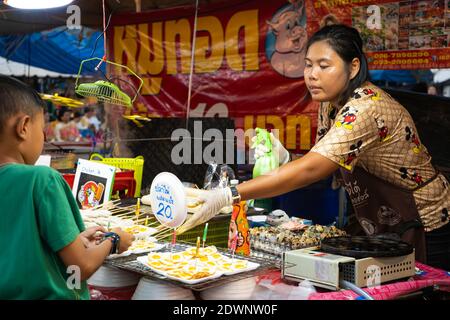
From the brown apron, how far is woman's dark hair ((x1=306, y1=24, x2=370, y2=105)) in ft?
1.25

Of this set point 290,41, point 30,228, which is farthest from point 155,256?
point 290,41

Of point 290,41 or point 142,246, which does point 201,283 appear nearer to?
point 142,246

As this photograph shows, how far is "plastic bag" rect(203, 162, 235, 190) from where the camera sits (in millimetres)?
3041

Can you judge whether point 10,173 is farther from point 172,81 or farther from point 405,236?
point 172,81

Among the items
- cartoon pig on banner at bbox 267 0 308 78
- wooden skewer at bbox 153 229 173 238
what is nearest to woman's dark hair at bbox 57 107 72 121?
cartoon pig on banner at bbox 267 0 308 78

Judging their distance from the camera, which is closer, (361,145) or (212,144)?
(361,145)

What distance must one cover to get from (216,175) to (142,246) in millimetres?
1138

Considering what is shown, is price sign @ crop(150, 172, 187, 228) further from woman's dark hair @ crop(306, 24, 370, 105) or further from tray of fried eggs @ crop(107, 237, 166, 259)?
woman's dark hair @ crop(306, 24, 370, 105)

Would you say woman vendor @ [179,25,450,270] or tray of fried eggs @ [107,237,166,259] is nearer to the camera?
tray of fried eggs @ [107,237,166,259]

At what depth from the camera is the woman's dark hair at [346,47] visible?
7.39 ft

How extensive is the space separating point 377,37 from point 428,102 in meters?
0.66

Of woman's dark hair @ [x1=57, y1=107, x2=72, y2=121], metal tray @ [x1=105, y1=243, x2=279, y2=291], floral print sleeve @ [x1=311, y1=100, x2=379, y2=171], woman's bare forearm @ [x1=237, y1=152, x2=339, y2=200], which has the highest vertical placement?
woman's dark hair @ [x1=57, y1=107, x2=72, y2=121]

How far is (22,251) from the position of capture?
140 cm

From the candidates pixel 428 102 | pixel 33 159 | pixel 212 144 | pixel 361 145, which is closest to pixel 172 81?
pixel 212 144
